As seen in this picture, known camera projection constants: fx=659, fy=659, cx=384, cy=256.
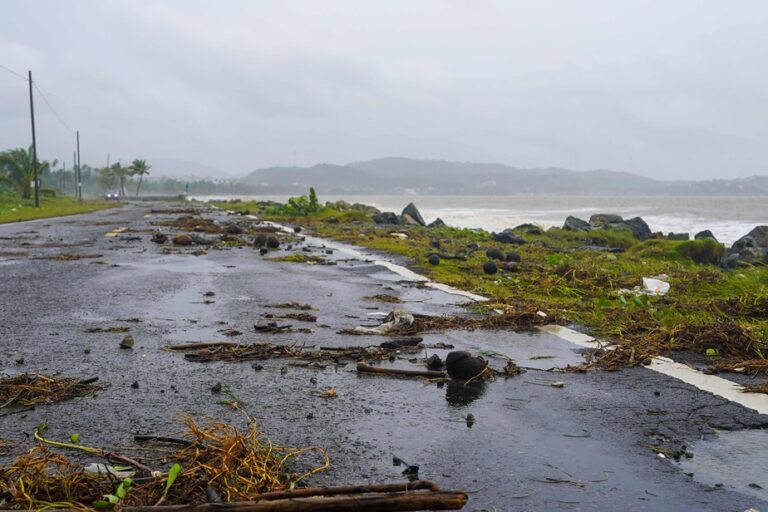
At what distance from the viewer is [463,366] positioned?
4.84m

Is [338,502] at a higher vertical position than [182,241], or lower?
higher

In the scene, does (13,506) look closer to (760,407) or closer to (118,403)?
(118,403)

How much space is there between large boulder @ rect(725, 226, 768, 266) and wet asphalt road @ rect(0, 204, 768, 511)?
1104cm

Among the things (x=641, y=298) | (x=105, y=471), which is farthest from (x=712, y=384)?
(x=105, y=471)

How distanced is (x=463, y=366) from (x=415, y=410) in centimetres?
83

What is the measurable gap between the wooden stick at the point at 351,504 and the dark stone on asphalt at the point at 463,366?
8.02 feet

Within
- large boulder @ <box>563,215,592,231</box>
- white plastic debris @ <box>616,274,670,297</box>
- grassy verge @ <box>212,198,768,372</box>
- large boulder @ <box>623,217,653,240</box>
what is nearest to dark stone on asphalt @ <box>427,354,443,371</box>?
grassy verge @ <box>212,198,768,372</box>

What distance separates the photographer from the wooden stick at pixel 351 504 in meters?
2.32

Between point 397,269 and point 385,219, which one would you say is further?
point 385,219

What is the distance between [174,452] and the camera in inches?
128

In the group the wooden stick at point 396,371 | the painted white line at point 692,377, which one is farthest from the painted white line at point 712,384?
the wooden stick at point 396,371

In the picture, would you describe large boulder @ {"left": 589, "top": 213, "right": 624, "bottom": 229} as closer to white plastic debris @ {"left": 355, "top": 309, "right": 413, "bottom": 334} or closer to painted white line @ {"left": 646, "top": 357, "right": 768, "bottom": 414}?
white plastic debris @ {"left": 355, "top": 309, "right": 413, "bottom": 334}

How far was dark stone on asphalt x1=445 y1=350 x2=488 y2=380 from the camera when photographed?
191 inches

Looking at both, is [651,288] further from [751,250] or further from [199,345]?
[751,250]
